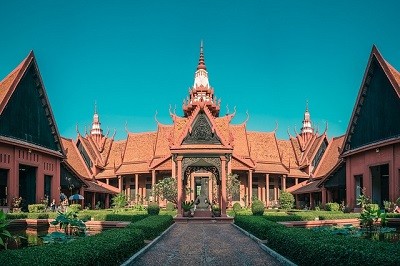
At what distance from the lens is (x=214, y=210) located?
2831cm

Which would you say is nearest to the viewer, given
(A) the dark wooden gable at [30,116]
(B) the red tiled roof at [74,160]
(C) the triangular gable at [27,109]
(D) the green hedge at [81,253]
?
(D) the green hedge at [81,253]

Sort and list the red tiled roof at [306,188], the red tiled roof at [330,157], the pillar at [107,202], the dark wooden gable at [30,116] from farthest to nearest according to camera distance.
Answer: the pillar at [107,202] < the red tiled roof at [330,157] < the red tiled roof at [306,188] < the dark wooden gable at [30,116]

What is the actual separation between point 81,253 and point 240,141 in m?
39.5

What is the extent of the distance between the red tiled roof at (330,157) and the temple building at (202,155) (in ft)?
0.44

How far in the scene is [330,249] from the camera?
308 inches

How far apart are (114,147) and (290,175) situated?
19863 mm

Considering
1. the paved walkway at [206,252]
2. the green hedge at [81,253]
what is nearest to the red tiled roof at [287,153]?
the paved walkway at [206,252]

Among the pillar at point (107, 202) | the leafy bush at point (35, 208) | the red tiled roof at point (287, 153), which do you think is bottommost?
the pillar at point (107, 202)

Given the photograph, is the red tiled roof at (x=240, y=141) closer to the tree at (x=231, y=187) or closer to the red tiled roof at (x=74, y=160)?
the tree at (x=231, y=187)

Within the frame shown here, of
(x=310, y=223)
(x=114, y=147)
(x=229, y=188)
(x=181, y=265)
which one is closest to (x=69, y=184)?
(x=229, y=188)

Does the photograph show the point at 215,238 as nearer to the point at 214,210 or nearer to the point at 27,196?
the point at 214,210

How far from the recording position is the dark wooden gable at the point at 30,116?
1019 inches

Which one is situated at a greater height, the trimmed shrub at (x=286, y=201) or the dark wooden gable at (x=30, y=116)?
the dark wooden gable at (x=30, y=116)

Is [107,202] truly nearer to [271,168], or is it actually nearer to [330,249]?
[271,168]
